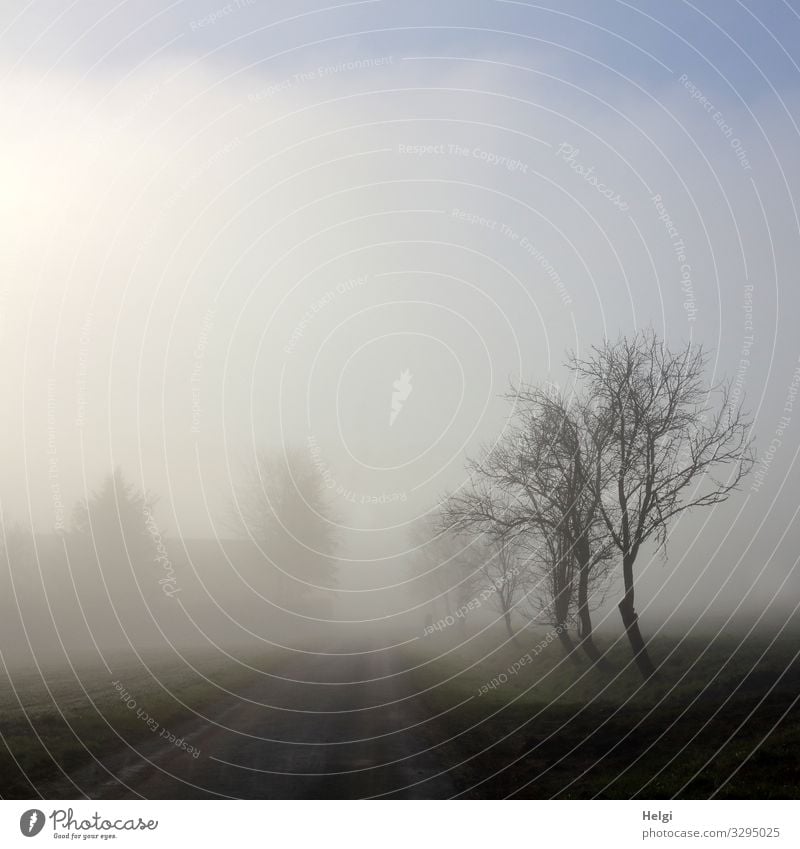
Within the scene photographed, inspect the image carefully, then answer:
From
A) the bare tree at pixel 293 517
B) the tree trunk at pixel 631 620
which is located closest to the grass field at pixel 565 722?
the tree trunk at pixel 631 620

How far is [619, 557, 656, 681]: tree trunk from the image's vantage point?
1659cm

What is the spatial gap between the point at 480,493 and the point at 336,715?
23.6 ft

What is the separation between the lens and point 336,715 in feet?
58.3

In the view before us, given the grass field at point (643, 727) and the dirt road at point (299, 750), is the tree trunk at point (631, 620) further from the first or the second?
the dirt road at point (299, 750)

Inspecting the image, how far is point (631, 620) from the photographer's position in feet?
55.5
